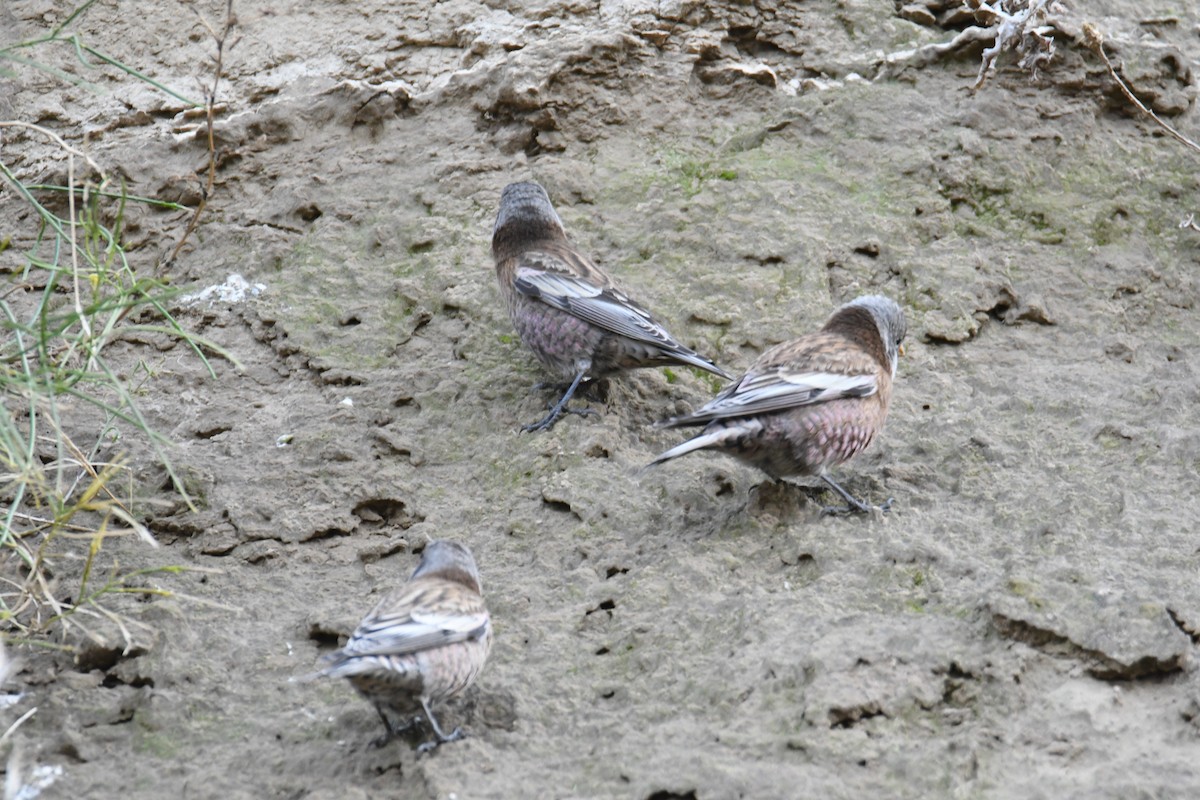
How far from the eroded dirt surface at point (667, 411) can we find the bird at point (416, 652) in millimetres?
185

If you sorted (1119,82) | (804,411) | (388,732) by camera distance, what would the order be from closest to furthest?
(388,732) < (804,411) < (1119,82)

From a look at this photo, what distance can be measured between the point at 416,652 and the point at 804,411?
2060 millimetres

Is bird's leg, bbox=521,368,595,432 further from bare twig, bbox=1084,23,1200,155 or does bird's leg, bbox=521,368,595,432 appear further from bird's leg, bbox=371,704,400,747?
bare twig, bbox=1084,23,1200,155

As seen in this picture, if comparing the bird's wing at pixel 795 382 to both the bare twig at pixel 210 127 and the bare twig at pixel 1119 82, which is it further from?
the bare twig at pixel 1119 82

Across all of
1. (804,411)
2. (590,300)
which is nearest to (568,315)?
(590,300)

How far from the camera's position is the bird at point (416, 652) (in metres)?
4.25

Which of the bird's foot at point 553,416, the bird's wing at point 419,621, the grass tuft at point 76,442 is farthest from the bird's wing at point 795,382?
the grass tuft at point 76,442

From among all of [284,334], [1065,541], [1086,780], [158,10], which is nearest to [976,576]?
[1065,541]

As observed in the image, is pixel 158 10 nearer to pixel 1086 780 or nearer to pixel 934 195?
pixel 934 195

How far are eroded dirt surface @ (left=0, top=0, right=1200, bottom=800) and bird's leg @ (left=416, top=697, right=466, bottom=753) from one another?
0.13 ft

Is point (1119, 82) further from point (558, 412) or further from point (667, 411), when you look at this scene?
point (558, 412)

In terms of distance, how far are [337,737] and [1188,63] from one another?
6.26m

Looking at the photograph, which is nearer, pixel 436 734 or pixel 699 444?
pixel 436 734

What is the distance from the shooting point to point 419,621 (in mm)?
4418
